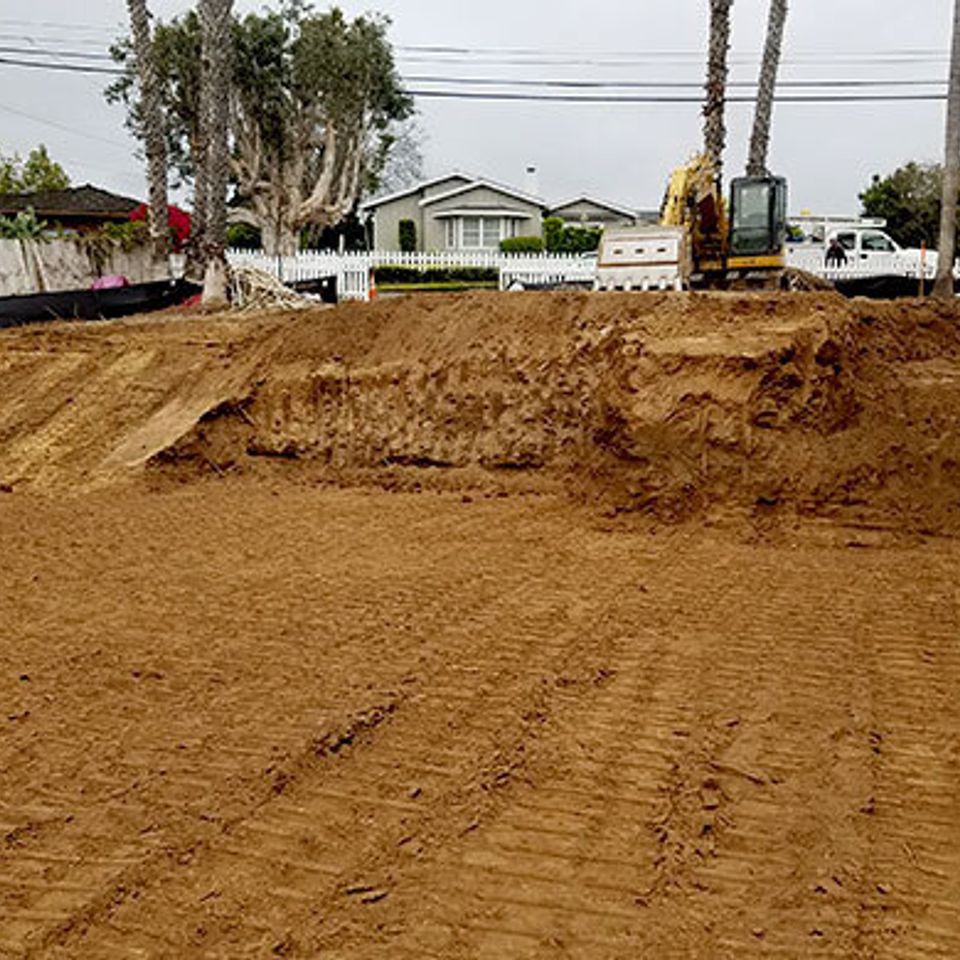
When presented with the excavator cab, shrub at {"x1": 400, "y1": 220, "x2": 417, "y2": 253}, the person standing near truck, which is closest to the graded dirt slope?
the excavator cab

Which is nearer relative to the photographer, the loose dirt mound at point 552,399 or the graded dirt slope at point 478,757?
the graded dirt slope at point 478,757

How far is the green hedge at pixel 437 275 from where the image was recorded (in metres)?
30.8

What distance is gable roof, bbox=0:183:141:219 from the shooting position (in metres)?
39.2

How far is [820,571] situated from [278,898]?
524 cm

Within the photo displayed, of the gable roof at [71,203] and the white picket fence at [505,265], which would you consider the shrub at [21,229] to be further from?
the gable roof at [71,203]

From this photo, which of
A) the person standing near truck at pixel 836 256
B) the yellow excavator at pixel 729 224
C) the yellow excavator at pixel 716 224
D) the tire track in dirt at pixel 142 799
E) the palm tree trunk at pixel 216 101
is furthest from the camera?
the person standing near truck at pixel 836 256

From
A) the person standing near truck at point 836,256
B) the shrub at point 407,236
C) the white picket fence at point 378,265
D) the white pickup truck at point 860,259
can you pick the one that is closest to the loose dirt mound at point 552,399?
the white picket fence at point 378,265

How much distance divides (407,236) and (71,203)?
1254 cm

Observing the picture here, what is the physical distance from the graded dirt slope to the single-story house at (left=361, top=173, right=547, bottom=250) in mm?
37274

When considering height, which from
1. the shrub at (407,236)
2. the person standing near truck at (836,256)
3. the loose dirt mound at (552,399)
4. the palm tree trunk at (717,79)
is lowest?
the loose dirt mound at (552,399)

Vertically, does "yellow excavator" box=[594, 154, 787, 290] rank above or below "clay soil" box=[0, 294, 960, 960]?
above

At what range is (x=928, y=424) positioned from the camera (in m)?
9.11

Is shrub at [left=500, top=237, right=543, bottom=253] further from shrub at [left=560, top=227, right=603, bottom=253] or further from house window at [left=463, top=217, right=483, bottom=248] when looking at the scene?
house window at [left=463, top=217, right=483, bottom=248]

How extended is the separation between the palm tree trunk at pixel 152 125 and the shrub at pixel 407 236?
846 inches
